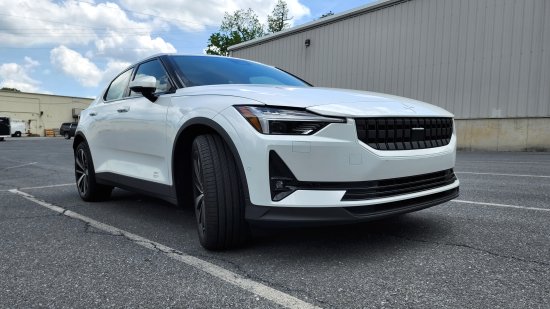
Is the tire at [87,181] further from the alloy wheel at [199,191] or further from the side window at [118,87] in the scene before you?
the alloy wheel at [199,191]

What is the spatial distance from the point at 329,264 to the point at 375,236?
72 cm

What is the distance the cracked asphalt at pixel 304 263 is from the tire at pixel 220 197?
13 centimetres

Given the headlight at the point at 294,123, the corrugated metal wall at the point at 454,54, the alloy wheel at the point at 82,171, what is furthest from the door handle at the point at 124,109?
the corrugated metal wall at the point at 454,54

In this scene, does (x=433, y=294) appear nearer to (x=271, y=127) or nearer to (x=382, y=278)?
(x=382, y=278)

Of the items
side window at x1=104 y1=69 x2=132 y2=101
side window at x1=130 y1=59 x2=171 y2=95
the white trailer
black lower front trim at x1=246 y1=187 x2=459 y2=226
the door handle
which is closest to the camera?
black lower front trim at x1=246 y1=187 x2=459 y2=226

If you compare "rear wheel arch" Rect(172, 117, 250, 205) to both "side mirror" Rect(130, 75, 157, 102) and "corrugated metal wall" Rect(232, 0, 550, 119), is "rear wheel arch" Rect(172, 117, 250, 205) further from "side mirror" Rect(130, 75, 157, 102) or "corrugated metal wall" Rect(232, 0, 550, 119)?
"corrugated metal wall" Rect(232, 0, 550, 119)

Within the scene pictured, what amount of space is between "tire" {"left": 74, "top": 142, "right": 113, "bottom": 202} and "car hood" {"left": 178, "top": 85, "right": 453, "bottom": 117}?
7.35ft

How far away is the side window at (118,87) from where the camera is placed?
4.52m

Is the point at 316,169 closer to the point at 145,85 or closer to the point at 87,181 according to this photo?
the point at 145,85

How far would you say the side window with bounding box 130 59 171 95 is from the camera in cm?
365

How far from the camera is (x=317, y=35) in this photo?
20609mm

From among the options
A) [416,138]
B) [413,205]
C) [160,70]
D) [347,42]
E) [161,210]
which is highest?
[347,42]

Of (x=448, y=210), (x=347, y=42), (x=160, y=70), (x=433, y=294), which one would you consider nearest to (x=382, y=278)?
(x=433, y=294)

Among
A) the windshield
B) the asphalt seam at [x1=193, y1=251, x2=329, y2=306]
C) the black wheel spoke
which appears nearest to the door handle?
the windshield
